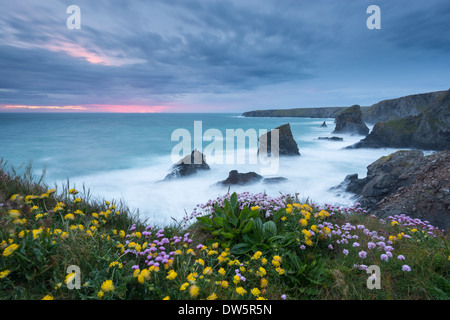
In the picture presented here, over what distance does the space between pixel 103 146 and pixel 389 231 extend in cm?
3734

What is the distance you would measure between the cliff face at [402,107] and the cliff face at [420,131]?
121 ft

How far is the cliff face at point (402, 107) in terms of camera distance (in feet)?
203

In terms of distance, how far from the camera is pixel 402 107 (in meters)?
65.0

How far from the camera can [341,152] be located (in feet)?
101

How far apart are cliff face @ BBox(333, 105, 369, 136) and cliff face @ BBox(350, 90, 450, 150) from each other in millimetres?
15034

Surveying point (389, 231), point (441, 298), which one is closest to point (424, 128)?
point (389, 231)

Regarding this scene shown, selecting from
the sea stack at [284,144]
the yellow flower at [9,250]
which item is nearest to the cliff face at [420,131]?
the sea stack at [284,144]

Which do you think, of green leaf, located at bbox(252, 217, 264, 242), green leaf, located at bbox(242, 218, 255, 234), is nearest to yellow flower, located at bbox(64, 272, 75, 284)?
green leaf, located at bbox(242, 218, 255, 234)

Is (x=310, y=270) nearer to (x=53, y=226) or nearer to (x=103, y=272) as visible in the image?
(x=103, y=272)

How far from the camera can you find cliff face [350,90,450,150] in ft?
83.0

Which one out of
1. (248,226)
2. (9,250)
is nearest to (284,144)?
(248,226)

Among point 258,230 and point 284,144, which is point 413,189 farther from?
point 284,144

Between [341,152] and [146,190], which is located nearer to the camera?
[146,190]

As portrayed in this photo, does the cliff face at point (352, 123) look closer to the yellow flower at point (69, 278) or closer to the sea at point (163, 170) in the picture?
the sea at point (163, 170)
